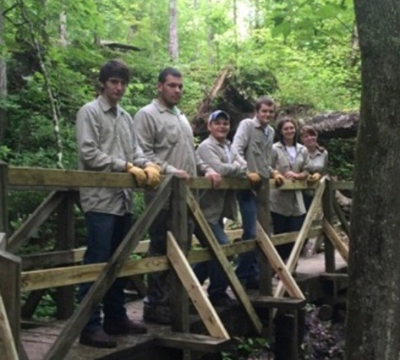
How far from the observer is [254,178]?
6.68 m

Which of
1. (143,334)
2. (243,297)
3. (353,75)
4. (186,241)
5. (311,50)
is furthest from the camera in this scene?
(311,50)

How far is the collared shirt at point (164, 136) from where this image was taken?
5.41 m

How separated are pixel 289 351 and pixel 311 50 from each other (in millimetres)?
15019

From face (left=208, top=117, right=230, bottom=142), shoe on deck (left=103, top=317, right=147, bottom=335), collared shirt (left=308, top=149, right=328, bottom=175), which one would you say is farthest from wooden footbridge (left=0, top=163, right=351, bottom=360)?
collared shirt (left=308, top=149, right=328, bottom=175)

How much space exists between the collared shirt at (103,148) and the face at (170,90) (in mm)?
613

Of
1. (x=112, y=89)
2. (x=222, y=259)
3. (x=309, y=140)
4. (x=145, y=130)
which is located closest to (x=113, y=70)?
(x=112, y=89)

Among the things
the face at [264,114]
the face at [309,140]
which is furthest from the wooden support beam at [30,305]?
the face at [309,140]

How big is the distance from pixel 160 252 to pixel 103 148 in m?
1.10

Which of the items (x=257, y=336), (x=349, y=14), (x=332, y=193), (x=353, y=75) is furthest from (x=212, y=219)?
(x=353, y=75)

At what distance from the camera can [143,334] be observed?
5023 millimetres

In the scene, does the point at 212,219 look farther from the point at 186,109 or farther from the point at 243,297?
the point at 186,109

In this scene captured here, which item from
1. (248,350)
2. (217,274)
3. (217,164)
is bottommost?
(248,350)

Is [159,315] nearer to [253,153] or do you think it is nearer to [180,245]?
[180,245]

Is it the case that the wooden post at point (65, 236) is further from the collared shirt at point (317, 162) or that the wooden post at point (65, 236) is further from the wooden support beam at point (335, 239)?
the wooden support beam at point (335, 239)
